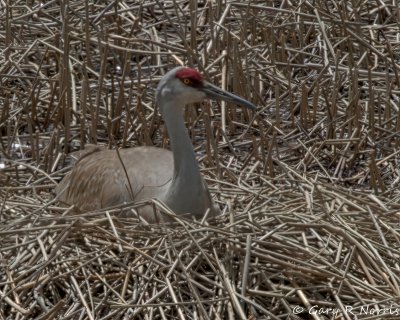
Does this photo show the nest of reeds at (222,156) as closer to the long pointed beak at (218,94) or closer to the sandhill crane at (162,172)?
the sandhill crane at (162,172)

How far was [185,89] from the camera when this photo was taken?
5.82m

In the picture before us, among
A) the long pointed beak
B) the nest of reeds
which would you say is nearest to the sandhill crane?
the long pointed beak

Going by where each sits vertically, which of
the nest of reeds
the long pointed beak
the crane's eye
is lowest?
the nest of reeds

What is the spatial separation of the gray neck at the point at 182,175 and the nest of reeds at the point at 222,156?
0.18 metres

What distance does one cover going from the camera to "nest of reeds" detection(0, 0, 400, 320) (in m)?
5.02

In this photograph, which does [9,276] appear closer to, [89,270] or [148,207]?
[89,270]

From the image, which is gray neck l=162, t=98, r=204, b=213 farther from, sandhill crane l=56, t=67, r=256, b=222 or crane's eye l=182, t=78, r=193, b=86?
crane's eye l=182, t=78, r=193, b=86

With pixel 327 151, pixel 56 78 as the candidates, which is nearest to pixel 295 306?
pixel 327 151

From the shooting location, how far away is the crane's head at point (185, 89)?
5.81 metres

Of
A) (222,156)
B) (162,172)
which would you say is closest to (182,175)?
(162,172)

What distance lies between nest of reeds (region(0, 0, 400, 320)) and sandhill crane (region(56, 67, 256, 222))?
0.47 feet

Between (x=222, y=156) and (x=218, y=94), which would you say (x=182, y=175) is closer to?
(x=218, y=94)

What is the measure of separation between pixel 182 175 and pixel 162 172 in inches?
14.1

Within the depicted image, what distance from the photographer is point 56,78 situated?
746 cm
